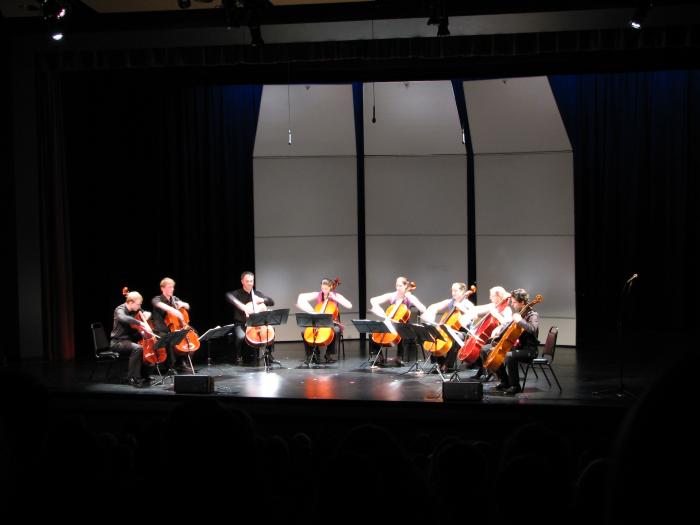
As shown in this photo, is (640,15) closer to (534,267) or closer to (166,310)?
(534,267)

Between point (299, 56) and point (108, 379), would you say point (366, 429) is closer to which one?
point (108, 379)

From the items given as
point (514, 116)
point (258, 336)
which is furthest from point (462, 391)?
point (514, 116)

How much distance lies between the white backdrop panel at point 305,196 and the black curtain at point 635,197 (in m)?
3.26

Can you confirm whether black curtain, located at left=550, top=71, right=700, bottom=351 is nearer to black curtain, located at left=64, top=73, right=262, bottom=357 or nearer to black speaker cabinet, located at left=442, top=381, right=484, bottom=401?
black speaker cabinet, located at left=442, top=381, right=484, bottom=401

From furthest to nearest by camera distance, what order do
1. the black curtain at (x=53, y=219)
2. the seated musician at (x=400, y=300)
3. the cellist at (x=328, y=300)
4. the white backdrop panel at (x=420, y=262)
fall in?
the white backdrop panel at (x=420, y=262) < the black curtain at (x=53, y=219) < the cellist at (x=328, y=300) < the seated musician at (x=400, y=300)

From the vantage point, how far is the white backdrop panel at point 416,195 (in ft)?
35.2

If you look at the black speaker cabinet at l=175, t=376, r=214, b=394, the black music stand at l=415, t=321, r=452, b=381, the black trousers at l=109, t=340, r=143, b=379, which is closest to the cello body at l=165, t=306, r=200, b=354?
the black trousers at l=109, t=340, r=143, b=379

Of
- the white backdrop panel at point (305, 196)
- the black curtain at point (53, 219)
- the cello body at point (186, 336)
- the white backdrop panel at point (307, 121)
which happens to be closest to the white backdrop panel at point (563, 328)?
the white backdrop panel at point (305, 196)

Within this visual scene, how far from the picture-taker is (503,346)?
7.05 metres

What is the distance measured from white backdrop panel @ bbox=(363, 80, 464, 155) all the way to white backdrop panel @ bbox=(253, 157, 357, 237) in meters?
0.57

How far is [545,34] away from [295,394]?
191 inches

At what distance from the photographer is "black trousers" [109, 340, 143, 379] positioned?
7.65 metres

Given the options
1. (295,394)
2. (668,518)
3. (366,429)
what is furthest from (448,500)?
(295,394)

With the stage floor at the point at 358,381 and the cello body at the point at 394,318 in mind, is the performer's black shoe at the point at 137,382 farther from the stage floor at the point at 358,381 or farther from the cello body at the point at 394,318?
the cello body at the point at 394,318
